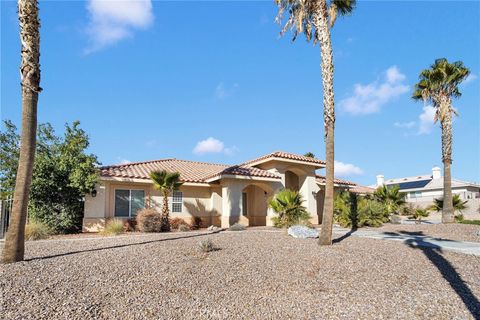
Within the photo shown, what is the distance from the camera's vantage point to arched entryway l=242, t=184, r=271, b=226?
965 inches

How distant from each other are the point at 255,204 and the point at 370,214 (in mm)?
7834

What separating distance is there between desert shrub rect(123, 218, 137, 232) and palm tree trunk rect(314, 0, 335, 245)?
11.6 meters

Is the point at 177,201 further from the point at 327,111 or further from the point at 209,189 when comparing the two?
the point at 327,111

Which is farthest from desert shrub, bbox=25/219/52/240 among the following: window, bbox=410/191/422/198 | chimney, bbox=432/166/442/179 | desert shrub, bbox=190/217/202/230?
chimney, bbox=432/166/442/179

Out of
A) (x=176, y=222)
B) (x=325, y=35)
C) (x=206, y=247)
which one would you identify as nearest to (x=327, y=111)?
(x=325, y=35)

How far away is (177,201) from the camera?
2219 cm

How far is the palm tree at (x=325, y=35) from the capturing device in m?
12.6

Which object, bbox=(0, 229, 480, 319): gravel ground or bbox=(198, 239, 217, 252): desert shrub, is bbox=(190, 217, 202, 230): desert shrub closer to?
bbox=(0, 229, 480, 319): gravel ground

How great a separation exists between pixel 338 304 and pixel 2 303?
6.42m

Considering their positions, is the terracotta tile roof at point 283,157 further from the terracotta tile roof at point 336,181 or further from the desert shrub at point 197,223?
the desert shrub at point 197,223

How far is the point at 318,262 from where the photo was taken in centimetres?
977

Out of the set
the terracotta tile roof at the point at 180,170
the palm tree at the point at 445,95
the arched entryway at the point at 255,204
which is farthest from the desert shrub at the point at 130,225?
the palm tree at the point at 445,95

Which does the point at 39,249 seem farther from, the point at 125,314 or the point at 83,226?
the point at 83,226

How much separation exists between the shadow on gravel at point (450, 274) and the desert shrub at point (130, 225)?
46.6 feet
